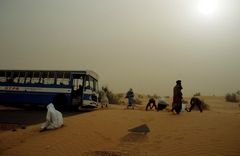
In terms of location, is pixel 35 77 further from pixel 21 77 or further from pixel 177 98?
pixel 177 98

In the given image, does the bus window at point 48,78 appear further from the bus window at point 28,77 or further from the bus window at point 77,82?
the bus window at point 77,82

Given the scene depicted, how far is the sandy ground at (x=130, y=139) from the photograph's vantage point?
32.1 feet

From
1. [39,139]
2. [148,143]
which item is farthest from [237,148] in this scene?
[39,139]

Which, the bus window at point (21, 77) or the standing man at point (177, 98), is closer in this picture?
the standing man at point (177, 98)

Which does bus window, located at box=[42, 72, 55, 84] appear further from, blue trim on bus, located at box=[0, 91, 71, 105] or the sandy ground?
the sandy ground

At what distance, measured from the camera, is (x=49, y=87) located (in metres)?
26.2

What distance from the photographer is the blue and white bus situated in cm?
2558

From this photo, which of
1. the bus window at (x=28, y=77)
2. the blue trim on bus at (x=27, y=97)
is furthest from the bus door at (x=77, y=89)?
the bus window at (x=28, y=77)

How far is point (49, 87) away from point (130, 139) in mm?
16256

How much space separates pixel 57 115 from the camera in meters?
14.2

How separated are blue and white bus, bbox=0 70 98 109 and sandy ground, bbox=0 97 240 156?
10881 mm

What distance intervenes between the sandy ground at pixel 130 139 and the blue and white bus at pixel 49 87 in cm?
1088

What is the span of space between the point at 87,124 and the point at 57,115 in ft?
4.77

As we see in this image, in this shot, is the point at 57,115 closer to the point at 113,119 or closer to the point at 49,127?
the point at 49,127
